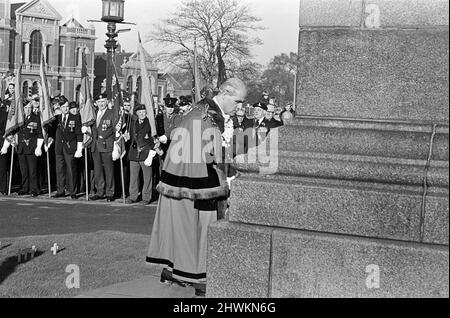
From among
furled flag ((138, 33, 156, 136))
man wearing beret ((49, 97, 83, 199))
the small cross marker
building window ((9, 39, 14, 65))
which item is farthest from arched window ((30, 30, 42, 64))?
the small cross marker

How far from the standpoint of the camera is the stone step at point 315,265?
512 cm

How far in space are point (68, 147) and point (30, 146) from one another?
3.25 feet

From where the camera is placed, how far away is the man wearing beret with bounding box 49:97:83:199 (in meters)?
16.4

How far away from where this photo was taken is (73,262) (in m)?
8.74

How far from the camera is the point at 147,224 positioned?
12.4m

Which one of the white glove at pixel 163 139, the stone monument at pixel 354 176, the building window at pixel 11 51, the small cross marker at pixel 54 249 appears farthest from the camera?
the building window at pixel 11 51

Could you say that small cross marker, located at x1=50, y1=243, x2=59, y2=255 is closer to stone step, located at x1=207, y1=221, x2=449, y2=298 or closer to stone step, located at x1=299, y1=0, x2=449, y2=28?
stone step, located at x1=207, y1=221, x2=449, y2=298

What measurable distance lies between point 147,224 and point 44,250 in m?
3.15

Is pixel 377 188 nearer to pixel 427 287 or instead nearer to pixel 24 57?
pixel 427 287

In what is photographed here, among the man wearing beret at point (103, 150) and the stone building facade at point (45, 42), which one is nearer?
the man wearing beret at point (103, 150)

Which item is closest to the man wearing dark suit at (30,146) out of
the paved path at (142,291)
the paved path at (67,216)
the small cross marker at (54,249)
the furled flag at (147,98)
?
the paved path at (67,216)

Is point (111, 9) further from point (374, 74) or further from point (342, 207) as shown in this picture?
point (342, 207)

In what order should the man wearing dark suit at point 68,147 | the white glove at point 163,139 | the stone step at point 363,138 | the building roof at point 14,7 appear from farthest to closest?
the building roof at point 14,7 < the man wearing dark suit at point 68,147 < the white glove at point 163,139 < the stone step at point 363,138

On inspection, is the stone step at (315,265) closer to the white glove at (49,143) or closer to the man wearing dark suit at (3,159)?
the white glove at (49,143)
